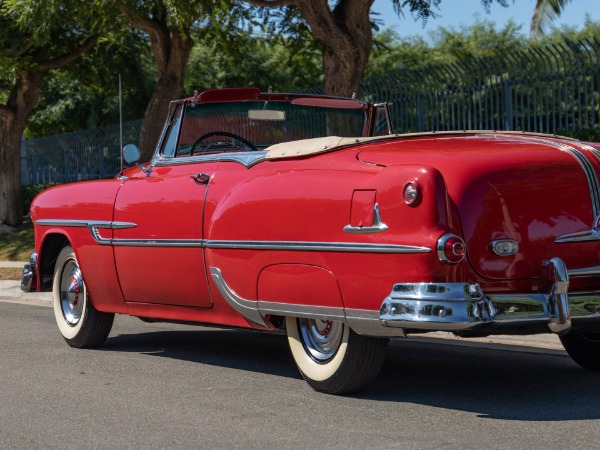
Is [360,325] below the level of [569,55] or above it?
below

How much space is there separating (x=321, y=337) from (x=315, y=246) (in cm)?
66

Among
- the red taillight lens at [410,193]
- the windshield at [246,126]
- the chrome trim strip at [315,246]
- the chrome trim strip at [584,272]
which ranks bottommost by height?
the chrome trim strip at [584,272]

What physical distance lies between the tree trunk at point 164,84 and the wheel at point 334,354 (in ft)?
45.0

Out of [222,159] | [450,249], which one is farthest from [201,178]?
[450,249]

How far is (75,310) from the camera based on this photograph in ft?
28.7

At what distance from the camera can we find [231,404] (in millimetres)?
6164

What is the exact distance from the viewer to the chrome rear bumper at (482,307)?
543 centimetres

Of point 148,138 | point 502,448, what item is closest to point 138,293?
point 502,448

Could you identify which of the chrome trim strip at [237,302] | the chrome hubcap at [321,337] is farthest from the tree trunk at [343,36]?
the chrome hubcap at [321,337]

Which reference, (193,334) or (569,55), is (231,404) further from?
(569,55)

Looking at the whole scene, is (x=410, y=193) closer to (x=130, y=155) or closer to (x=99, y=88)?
(x=130, y=155)

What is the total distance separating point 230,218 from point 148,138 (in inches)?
534

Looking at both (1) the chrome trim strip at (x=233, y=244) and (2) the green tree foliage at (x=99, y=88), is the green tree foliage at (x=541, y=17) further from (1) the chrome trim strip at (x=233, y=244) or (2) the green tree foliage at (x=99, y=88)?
(1) the chrome trim strip at (x=233, y=244)

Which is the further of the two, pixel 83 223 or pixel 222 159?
pixel 83 223
